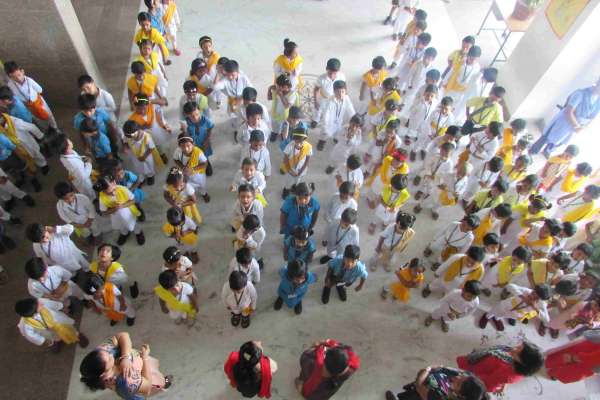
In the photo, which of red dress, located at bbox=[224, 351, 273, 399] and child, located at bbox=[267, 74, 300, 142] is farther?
child, located at bbox=[267, 74, 300, 142]

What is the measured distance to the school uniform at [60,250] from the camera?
3770 millimetres

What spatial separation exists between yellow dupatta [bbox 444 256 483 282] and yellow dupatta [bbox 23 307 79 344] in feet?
11.9

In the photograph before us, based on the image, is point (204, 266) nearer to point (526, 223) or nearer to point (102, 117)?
point (102, 117)

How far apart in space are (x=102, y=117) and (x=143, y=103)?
505 mm

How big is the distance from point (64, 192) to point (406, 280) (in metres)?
3.38

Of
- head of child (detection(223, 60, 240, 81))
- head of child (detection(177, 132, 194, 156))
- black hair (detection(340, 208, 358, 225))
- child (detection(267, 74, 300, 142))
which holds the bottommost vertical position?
black hair (detection(340, 208, 358, 225))

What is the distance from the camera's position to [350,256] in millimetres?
3607

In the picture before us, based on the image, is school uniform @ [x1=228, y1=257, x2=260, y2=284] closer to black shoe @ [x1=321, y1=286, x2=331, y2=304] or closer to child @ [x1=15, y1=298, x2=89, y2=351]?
black shoe @ [x1=321, y1=286, x2=331, y2=304]

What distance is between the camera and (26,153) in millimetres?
4738

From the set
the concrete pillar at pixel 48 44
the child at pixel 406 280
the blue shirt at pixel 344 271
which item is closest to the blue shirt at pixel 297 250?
the blue shirt at pixel 344 271

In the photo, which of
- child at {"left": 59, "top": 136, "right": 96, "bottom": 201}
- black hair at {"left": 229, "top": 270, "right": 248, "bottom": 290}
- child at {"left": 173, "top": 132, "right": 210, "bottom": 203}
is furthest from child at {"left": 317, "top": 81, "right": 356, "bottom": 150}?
child at {"left": 59, "top": 136, "right": 96, "bottom": 201}

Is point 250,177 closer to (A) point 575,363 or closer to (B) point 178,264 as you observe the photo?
(B) point 178,264

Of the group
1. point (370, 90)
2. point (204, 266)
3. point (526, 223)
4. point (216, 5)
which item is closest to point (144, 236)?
point (204, 266)

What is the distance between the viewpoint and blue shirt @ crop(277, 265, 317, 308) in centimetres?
383
